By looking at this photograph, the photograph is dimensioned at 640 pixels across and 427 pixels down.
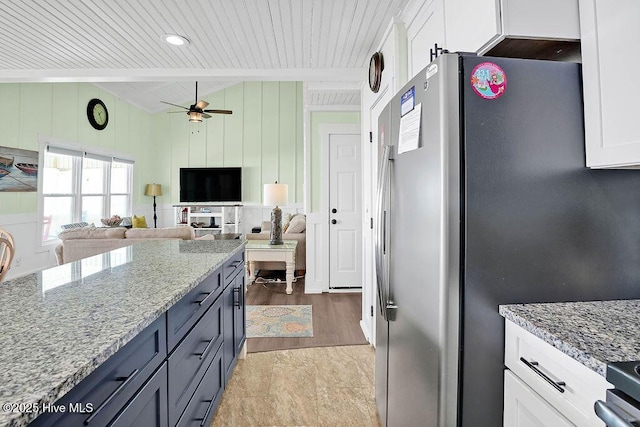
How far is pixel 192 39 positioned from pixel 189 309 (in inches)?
83.2

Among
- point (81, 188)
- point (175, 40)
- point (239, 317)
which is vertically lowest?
point (239, 317)

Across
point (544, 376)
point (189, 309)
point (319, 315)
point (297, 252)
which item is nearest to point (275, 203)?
point (297, 252)

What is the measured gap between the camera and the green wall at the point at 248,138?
8219mm

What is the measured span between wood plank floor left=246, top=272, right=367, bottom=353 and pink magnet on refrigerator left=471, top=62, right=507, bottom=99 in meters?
2.32

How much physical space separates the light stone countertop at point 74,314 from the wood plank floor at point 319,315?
1.36 metres

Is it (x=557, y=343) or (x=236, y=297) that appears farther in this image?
(x=236, y=297)

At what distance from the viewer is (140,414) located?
942 mm

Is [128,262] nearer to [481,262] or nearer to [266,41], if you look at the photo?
[481,262]

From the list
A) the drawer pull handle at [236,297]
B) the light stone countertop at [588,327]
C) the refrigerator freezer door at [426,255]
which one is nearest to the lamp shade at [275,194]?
the drawer pull handle at [236,297]

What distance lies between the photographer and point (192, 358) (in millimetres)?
1393

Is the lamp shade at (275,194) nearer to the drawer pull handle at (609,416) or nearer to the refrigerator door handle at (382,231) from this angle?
the refrigerator door handle at (382,231)

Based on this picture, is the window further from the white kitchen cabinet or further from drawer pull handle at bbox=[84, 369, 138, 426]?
the white kitchen cabinet

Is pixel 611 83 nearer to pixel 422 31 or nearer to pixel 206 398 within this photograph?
pixel 422 31

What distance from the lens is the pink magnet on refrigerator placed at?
3.41 ft
